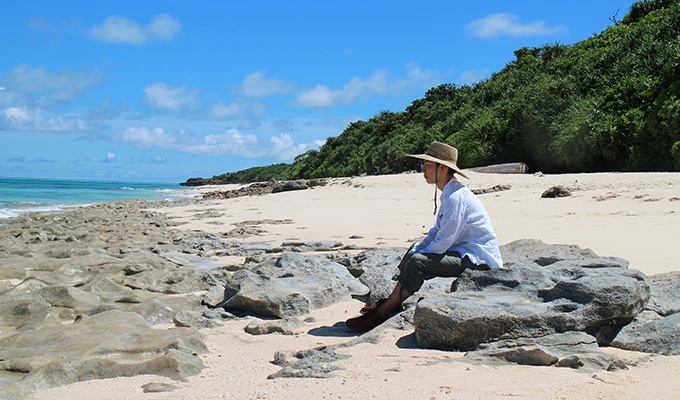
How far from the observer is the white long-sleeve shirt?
4477mm

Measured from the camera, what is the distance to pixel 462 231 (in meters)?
4.60

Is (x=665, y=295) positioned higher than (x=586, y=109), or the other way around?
(x=586, y=109)

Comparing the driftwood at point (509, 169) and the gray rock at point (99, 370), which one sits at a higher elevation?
the driftwood at point (509, 169)

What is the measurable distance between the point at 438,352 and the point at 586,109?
19.6 meters

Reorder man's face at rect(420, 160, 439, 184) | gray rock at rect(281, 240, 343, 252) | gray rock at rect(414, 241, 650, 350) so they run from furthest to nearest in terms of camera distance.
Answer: gray rock at rect(281, 240, 343, 252) → man's face at rect(420, 160, 439, 184) → gray rock at rect(414, 241, 650, 350)

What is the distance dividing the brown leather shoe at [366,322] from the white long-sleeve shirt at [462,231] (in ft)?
1.93

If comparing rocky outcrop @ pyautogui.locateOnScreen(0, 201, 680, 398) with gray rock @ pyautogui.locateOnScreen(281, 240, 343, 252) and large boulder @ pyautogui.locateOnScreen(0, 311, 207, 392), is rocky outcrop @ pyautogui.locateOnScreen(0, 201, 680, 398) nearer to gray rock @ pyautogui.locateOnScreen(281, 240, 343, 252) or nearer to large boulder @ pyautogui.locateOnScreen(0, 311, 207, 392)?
large boulder @ pyautogui.locateOnScreen(0, 311, 207, 392)

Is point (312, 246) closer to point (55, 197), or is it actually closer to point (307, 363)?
point (307, 363)

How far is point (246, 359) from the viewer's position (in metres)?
3.91

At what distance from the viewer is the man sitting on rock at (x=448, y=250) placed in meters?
4.48

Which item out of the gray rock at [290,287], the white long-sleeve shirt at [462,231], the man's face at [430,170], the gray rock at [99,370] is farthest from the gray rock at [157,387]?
the man's face at [430,170]

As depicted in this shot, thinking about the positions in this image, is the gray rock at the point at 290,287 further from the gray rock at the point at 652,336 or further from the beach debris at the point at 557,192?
the beach debris at the point at 557,192

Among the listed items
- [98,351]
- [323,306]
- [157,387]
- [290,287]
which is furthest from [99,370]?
[323,306]

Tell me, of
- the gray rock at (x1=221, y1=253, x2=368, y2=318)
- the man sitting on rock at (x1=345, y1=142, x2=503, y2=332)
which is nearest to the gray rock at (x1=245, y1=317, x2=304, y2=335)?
the gray rock at (x1=221, y1=253, x2=368, y2=318)
